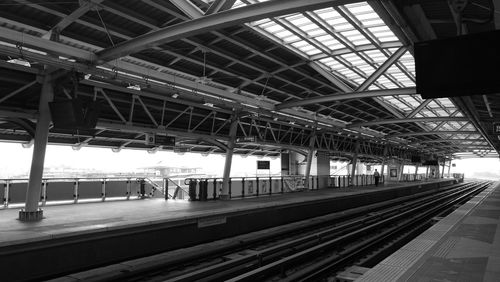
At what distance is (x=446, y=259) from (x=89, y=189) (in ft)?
52.0

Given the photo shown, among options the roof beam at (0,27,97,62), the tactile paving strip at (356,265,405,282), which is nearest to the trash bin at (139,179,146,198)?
the roof beam at (0,27,97,62)

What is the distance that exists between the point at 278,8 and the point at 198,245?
27.0 ft

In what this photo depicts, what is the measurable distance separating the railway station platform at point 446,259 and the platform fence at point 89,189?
12286mm

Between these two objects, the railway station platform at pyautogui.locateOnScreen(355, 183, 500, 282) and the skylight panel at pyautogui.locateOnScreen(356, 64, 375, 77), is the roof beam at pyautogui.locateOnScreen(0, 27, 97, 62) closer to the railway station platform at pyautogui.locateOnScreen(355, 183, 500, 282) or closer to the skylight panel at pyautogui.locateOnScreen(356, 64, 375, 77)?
the railway station platform at pyautogui.locateOnScreen(355, 183, 500, 282)

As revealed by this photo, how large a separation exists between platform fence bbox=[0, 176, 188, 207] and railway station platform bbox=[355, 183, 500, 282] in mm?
12286

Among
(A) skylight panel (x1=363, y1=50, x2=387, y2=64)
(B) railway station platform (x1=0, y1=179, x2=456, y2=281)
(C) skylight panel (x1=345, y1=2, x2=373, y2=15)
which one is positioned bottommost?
(B) railway station platform (x1=0, y1=179, x2=456, y2=281)

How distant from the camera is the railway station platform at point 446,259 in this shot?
20.1 ft

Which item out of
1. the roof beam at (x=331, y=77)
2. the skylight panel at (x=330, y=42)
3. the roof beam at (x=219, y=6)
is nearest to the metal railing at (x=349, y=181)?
the roof beam at (x=331, y=77)

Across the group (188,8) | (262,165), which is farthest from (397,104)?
(188,8)

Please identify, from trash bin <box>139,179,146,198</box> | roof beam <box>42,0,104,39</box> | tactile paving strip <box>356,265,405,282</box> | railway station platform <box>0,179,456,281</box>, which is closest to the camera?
tactile paving strip <box>356,265,405,282</box>

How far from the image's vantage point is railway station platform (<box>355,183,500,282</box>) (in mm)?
6133

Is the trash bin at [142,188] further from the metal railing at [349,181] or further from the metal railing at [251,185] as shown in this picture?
the metal railing at [349,181]

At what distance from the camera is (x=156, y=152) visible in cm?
2720

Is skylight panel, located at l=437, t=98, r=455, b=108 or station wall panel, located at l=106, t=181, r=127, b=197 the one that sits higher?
skylight panel, located at l=437, t=98, r=455, b=108
